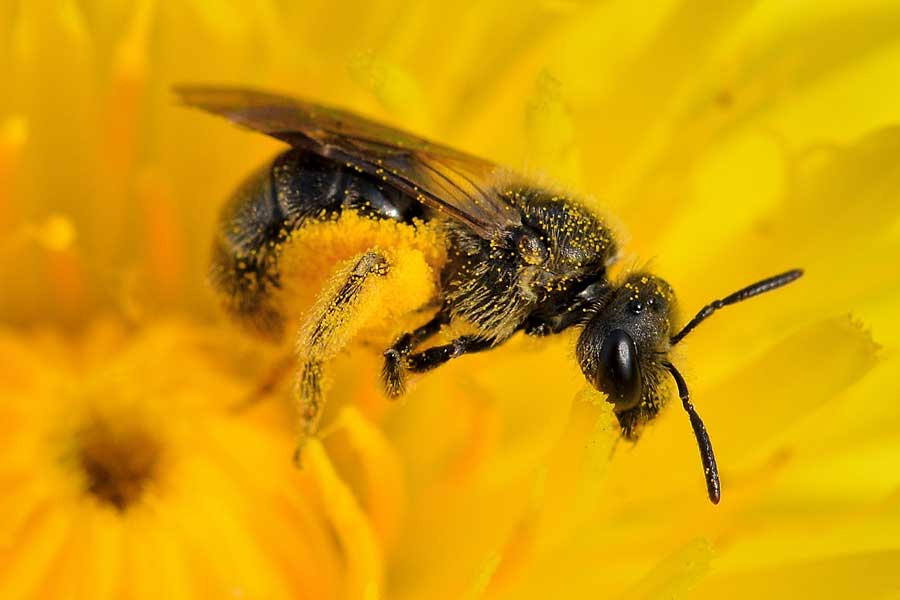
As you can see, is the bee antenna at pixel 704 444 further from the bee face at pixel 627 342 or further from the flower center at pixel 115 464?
the flower center at pixel 115 464

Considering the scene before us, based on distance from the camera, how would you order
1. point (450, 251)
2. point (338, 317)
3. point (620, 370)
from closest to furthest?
point (620, 370), point (338, 317), point (450, 251)

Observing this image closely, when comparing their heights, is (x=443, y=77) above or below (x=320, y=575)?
above

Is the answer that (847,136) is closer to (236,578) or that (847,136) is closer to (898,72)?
(898,72)

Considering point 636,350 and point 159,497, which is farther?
point 159,497

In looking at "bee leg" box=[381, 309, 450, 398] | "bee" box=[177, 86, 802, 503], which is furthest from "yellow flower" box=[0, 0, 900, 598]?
"bee leg" box=[381, 309, 450, 398]

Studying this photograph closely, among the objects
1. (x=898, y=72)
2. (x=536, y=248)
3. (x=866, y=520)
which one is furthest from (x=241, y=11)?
(x=866, y=520)

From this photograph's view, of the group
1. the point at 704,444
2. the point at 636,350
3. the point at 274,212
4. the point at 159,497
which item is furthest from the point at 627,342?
the point at 159,497

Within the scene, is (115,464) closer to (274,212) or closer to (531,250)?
(274,212)
